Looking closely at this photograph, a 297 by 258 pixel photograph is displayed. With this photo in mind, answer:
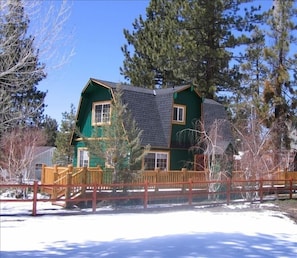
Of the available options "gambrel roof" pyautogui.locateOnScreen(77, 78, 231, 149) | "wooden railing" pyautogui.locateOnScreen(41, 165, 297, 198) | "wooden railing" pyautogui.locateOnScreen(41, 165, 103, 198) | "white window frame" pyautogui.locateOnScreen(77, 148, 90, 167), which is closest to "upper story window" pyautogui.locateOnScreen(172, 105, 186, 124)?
"gambrel roof" pyautogui.locateOnScreen(77, 78, 231, 149)

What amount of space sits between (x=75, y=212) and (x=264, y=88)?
2074 cm

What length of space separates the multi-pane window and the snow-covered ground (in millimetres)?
9004

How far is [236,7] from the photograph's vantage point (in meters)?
39.5

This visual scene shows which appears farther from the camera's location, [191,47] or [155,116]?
[191,47]

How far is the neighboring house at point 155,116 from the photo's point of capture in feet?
82.8

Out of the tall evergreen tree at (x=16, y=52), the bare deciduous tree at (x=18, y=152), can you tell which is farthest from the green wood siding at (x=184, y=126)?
the tall evergreen tree at (x=16, y=52)

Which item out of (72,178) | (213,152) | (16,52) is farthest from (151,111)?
(16,52)

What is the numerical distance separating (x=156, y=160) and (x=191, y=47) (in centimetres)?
1452

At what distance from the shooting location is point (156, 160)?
25562 mm

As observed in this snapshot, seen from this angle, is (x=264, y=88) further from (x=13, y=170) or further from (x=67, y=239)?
(x=67, y=239)

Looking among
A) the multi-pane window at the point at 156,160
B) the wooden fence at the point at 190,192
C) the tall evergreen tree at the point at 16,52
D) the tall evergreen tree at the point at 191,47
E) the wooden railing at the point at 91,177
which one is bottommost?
the wooden fence at the point at 190,192

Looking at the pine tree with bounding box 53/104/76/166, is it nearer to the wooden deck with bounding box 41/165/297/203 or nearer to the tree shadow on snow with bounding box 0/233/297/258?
the wooden deck with bounding box 41/165/297/203

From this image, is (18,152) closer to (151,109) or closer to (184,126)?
(151,109)

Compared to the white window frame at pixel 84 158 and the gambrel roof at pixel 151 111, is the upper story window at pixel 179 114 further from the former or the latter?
the white window frame at pixel 84 158
